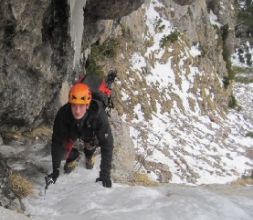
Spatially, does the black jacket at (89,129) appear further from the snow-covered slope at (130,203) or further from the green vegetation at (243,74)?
the green vegetation at (243,74)

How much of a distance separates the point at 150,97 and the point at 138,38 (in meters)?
3.00

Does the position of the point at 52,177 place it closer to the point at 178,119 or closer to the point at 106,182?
the point at 106,182

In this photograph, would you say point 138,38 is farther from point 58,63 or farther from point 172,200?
point 172,200

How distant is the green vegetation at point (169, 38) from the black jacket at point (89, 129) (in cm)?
1565

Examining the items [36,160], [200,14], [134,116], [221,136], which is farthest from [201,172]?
[200,14]

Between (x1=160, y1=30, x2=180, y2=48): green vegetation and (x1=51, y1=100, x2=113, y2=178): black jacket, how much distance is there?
616 inches

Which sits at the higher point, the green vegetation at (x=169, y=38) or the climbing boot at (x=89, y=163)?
the green vegetation at (x=169, y=38)

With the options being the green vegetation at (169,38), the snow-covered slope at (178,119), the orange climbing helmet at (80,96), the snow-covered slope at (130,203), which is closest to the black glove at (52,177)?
the snow-covered slope at (130,203)

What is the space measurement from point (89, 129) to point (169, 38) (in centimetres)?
1649

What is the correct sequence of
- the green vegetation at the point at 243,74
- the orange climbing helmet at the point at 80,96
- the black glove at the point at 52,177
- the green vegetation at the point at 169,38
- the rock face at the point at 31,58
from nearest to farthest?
the orange climbing helmet at the point at 80,96 → the black glove at the point at 52,177 → the rock face at the point at 31,58 → the green vegetation at the point at 169,38 → the green vegetation at the point at 243,74

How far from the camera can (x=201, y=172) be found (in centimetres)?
1655

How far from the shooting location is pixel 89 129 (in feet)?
24.6

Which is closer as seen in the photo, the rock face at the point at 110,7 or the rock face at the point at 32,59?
the rock face at the point at 32,59

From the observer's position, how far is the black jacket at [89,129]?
7293 millimetres
